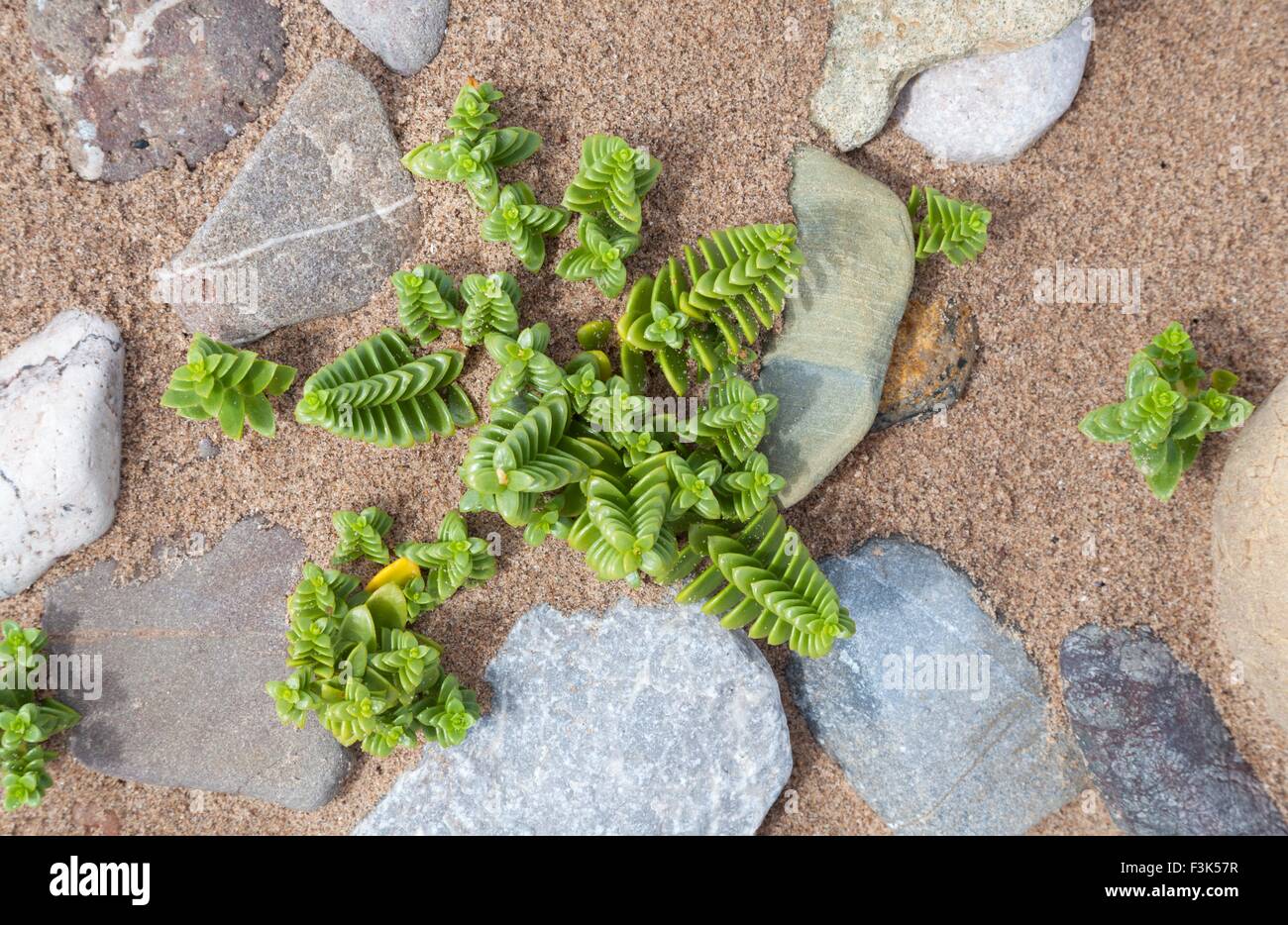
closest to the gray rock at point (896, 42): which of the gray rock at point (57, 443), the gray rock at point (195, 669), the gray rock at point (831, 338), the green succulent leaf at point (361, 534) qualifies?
the gray rock at point (831, 338)

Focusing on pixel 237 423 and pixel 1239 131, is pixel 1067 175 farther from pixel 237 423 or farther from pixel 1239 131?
pixel 237 423

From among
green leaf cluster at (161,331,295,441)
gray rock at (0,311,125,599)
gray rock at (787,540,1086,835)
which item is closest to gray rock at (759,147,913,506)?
gray rock at (787,540,1086,835)

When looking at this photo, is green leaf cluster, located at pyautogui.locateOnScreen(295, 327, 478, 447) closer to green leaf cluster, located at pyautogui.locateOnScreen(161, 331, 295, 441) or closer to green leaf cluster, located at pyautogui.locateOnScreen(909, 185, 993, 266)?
green leaf cluster, located at pyautogui.locateOnScreen(161, 331, 295, 441)

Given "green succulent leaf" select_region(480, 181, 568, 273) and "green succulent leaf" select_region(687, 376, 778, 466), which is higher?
"green succulent leaf" select_region(480, 181, 568, 273)

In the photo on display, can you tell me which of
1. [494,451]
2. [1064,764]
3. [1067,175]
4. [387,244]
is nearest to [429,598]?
[494,451]

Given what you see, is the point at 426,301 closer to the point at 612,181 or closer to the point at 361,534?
the point at 612,181

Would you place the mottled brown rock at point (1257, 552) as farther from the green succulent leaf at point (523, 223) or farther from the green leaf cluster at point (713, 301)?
the green succulent leaf at point (523, 223)
